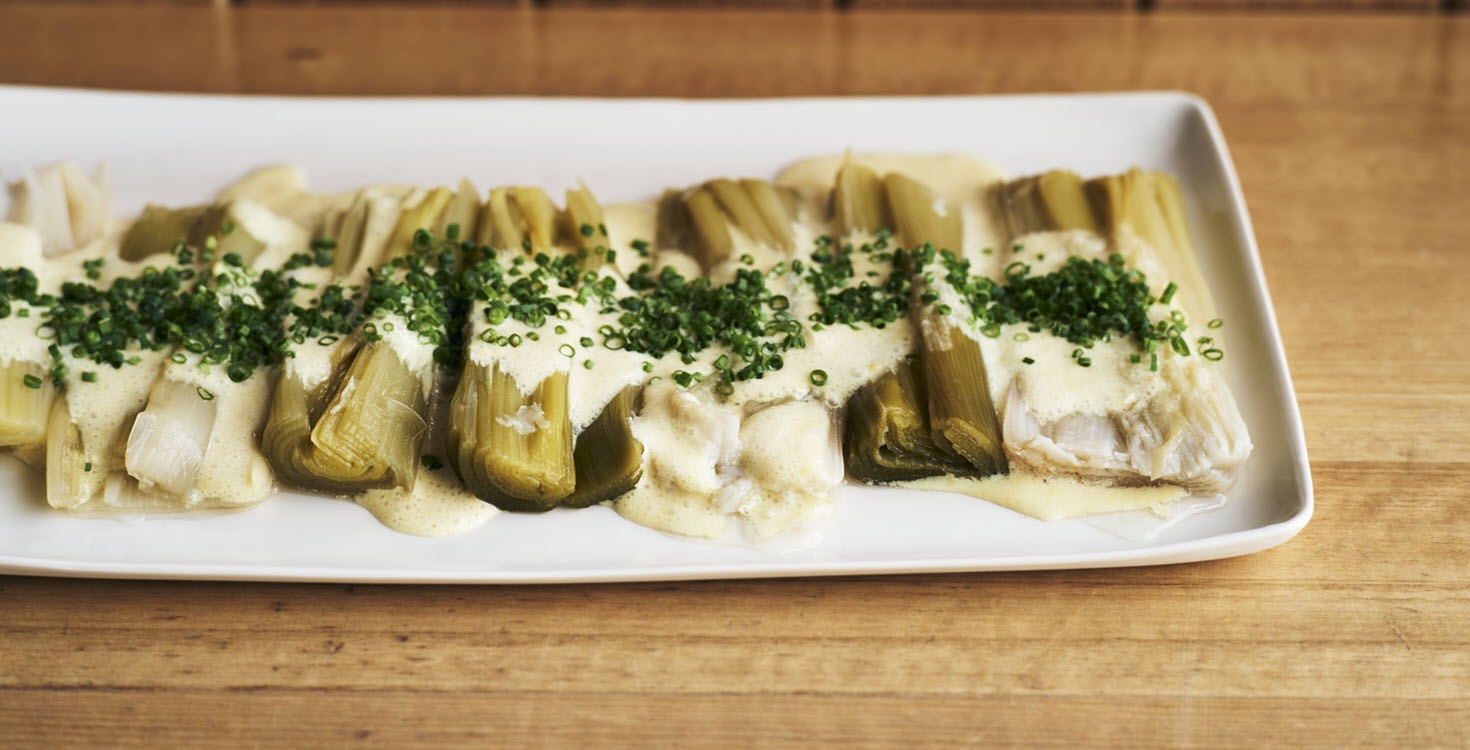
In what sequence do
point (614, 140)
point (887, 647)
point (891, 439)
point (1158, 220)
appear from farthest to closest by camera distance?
point (614, 140) < point (1158, 220) < point (891, 439) < point (887, 647)

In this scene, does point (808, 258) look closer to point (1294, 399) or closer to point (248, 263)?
point (1294, 399)

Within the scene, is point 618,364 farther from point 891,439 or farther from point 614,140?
point 614,140

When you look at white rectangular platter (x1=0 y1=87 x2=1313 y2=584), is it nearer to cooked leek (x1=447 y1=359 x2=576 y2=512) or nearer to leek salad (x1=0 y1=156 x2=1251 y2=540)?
leek salad (x1=0 y1=156 x2=1251 y2=540)

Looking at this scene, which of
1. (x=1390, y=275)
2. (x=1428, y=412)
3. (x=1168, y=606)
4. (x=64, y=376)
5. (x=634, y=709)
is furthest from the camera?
(x=1390, y=275)

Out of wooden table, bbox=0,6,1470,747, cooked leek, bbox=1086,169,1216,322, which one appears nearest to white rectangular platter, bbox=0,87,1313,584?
cooked leek, bbox=1086,169,1216,322

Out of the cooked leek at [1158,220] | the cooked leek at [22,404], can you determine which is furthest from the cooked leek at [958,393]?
the cooked leek at [22,404]

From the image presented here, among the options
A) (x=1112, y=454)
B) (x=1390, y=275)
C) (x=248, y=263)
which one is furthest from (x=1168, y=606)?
(x=248, y=263)

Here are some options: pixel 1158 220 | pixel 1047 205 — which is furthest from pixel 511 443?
pixel 1158 220

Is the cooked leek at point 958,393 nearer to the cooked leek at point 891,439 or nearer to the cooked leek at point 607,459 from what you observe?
the cooked leek at point 891,439
